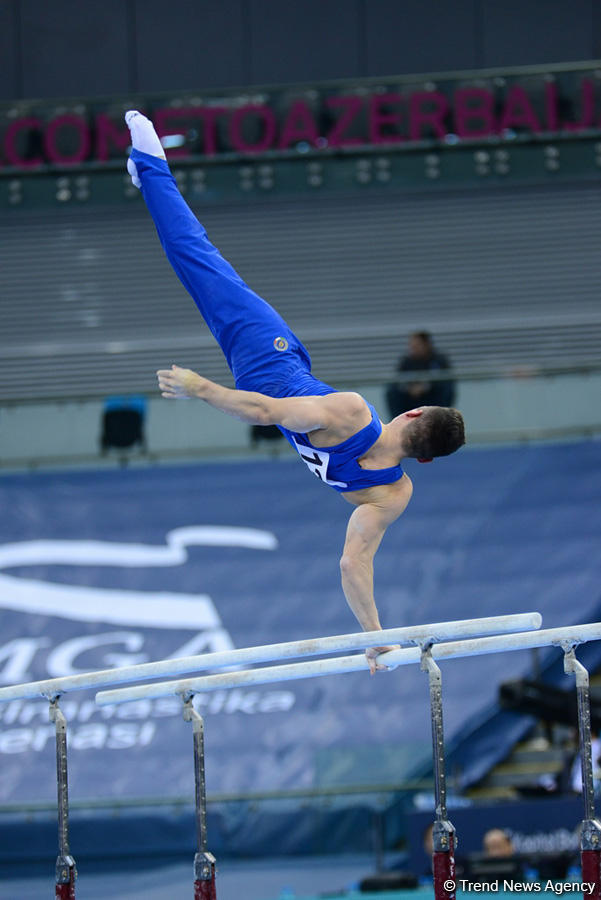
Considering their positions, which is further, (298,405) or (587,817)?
(298,405)

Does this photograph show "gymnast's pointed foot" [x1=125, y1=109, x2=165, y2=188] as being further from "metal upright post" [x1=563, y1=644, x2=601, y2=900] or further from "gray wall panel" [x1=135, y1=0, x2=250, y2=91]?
"gray wall panel" [x1=135, y1=0, x2=250, y2=91]

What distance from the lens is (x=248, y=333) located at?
187 inches

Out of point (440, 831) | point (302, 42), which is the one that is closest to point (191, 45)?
point (302, 42)

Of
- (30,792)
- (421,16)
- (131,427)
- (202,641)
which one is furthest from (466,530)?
(421,16)

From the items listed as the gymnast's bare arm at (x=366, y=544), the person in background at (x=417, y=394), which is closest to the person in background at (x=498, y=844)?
the gymnast's bare arm at (x=366, y=544)

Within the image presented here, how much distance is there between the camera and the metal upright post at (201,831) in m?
4.37

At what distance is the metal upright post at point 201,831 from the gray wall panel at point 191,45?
10.1m

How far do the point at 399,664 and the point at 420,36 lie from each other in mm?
10407

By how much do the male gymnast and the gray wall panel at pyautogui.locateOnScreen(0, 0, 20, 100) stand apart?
29.4 ft

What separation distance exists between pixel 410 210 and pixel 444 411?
8810mm

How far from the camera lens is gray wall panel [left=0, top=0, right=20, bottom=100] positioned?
13.4 meters

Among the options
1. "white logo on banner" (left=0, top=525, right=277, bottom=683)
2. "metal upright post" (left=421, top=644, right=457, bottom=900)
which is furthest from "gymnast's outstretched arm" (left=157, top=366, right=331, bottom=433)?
"white logo on banner" (left=0, top=525, right=277, bottom=683)

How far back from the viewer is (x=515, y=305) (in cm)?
1245

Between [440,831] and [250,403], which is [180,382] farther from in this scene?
[440,831]
